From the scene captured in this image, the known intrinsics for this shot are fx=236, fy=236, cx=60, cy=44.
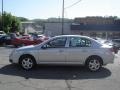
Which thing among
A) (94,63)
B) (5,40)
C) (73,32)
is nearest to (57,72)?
(94,63)

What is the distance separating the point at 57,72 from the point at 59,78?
107cm

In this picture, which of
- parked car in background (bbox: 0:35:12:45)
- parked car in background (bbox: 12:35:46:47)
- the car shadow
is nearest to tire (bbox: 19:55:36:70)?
the car shadow

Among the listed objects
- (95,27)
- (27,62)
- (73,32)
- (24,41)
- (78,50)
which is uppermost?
(95,27)

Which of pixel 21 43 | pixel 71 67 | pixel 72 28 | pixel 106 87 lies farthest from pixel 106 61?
pixel 72 28

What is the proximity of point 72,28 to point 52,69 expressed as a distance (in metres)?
45.3

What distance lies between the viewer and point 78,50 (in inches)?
380

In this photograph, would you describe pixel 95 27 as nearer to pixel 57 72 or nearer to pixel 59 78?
pixel 57 72

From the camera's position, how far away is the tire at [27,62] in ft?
32.4

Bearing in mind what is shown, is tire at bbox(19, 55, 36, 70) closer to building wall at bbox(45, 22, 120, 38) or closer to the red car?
the red car

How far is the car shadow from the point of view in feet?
28.8

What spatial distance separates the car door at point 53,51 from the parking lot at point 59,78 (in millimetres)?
497

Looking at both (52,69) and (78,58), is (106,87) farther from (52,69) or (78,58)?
(52,69)

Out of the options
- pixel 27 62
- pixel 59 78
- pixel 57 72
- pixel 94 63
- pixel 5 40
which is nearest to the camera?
pixel 59 78

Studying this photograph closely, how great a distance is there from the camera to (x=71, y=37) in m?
9.85
